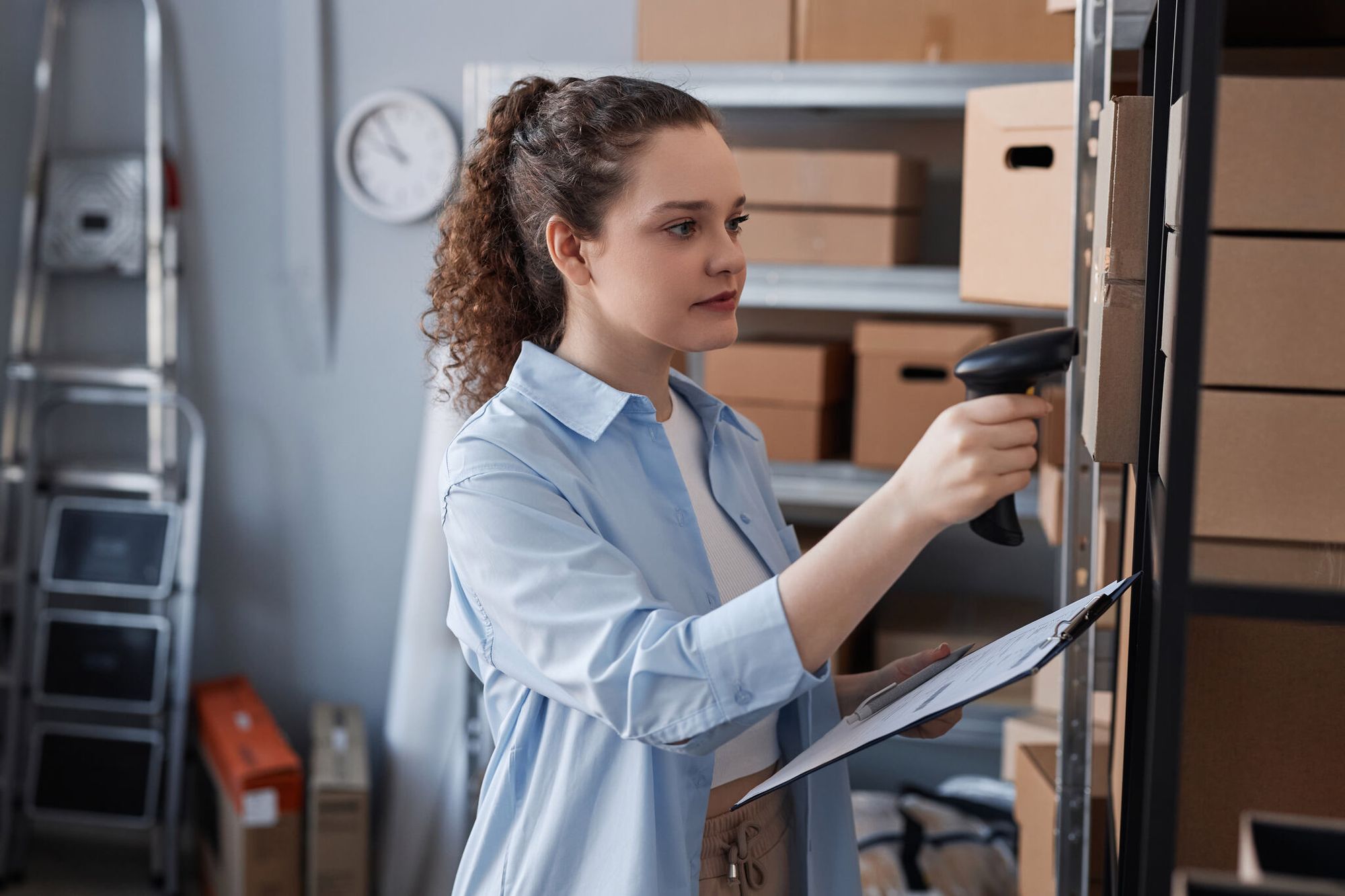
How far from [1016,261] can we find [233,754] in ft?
6.63

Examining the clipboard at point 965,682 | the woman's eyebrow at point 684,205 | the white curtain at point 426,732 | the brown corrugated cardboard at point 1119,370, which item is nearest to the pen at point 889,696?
the clipboard at point 965,682

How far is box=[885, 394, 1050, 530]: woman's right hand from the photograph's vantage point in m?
0.79

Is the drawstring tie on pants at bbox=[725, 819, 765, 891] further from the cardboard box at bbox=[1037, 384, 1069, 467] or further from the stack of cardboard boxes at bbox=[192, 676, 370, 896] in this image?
the stack of cardboard boxes at bbox=[192, 676, 370, 896]

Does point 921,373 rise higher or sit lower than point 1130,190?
lower

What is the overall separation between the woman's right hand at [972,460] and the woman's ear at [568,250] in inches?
18.0

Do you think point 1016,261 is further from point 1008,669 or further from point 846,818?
point 1008,669

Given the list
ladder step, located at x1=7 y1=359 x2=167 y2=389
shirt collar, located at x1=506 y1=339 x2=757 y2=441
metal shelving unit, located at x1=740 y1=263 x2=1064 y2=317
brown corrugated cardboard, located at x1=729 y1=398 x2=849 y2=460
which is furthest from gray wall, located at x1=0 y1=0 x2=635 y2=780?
shirt collar, located at x1=506 y1=339 x2=757 y2=441

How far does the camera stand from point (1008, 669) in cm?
76

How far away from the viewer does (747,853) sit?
116 centimetres

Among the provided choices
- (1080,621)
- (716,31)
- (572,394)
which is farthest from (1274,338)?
(716,31)

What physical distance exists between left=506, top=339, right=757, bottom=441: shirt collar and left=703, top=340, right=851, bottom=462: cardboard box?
129 centimetres

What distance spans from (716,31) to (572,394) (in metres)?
1.54

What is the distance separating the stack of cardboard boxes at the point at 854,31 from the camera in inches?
92.0

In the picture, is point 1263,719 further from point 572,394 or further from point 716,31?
point 716,31
